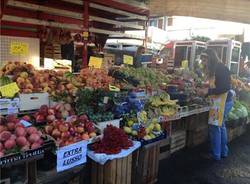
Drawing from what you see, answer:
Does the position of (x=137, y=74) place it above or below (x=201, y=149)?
above

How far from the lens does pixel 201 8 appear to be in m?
6.80

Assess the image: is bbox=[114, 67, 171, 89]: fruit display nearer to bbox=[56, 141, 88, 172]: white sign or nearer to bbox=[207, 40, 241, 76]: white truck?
bbox=[56, 141, 88, 172]: white sign

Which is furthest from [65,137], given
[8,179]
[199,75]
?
[199,75]

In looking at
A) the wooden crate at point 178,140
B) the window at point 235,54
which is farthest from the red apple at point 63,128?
the window at point 235,54

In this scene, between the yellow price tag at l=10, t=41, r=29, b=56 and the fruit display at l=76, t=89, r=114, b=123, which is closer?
the fruit display at l=76, t=89, r=114, b=123

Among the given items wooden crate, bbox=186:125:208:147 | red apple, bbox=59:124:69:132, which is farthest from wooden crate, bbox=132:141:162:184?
wooden crate, bbox=186:125:208:147

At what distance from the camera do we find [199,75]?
23.6ft

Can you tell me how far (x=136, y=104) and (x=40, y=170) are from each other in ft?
5.07

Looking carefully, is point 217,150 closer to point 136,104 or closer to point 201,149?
point 201,149

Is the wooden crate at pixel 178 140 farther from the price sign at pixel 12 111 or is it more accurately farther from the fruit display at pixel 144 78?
the price sign at pixel 12 111

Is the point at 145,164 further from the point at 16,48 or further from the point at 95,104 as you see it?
the point at 16,48

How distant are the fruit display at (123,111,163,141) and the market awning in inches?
139

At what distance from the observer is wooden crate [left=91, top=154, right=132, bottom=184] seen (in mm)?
3318

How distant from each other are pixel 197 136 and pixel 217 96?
43.3 inches
